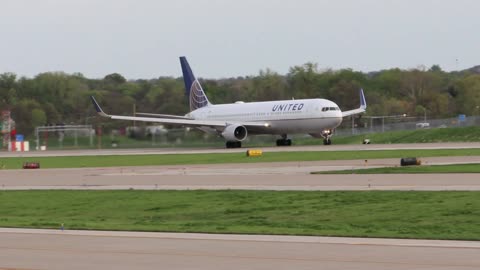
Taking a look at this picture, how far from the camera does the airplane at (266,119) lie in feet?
255

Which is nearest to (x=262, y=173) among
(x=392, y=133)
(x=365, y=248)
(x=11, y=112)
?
(x=365, y=248)

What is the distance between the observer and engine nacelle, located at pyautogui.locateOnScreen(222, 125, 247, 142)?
266ft

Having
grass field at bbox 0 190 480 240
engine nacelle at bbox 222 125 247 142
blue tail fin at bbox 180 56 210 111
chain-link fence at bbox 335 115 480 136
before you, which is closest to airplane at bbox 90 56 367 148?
engine nacelle at bbox 222 125 247 142

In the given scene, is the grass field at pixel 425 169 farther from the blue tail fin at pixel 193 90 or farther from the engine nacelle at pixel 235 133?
the blue tail fin at pixel 193 90

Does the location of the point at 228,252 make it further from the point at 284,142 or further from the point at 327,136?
the point at 284,142

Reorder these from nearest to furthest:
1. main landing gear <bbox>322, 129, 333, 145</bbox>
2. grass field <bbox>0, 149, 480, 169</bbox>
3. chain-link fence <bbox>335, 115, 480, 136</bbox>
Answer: grass field <bbox>0, 149, 480, 169</bbox>, main landing gear <bbox>322, 129, 333, 145</bbox>, chain-link fence <bbox>335, 115, 480, 136</bbox>

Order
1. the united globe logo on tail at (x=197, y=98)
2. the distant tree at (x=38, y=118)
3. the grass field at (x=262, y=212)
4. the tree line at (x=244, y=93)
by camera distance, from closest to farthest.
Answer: the grass field at (x=262, y=212) → the united globe logo on tail at (x=197, y=98) → the distant tree at (x=38, y=118) → the tree line at (x=244, y=93)

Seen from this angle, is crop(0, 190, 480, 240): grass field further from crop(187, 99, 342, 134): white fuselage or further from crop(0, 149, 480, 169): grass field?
crop(187, 99, 342, 134): white fuselage

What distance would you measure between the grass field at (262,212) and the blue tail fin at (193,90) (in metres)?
56.8

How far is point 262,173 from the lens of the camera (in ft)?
142

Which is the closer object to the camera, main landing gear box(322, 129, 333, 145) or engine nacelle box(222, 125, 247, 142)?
main landing gear box(322, 129, 333, 145)

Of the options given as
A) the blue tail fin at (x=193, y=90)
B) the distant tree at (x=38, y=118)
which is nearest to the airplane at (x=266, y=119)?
the blue tail fin at (x=193, y=90)

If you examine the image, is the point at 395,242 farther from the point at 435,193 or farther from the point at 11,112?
the point at 11,112

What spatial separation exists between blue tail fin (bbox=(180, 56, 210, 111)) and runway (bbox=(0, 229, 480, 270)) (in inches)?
2759
